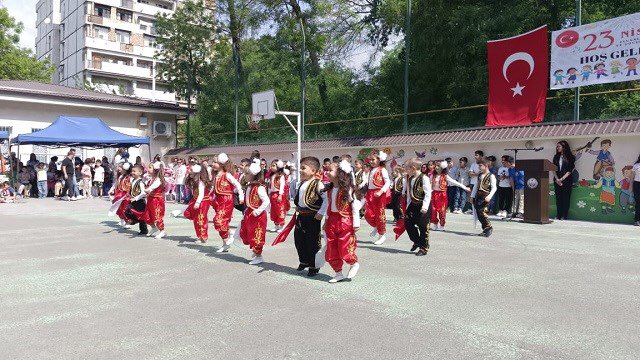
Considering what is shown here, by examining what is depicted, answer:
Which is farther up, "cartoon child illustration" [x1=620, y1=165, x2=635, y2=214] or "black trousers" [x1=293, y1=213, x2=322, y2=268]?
"cartoon child illustration" [x1=620, y1=165, x2=635, y2=214]

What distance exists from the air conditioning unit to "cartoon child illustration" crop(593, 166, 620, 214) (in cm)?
2405

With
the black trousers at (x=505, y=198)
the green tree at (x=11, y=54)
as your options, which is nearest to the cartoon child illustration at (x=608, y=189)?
the black trousers at (x=505, y=198)

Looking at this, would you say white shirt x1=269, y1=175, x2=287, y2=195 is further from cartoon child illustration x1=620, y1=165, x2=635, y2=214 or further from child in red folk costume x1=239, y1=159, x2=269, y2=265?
cartoon child illustration x1=620, y1=165, x2=635, y2=214

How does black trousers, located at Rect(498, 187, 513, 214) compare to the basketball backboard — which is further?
the basketball backboard

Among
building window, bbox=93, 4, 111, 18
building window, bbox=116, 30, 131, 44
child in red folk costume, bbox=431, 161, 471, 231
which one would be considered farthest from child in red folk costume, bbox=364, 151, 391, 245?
building window, bbox=93, 4, 111, 18

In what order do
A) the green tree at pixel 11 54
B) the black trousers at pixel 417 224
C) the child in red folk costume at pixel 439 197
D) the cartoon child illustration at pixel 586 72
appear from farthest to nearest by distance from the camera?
the green tree at pixel 11 54, the cartoon child illustration at pixel 586 72, the child in red folk costume at pixel 439 197, the black trousers at pixel 417 224

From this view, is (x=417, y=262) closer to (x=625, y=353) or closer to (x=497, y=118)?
(x=625, y=353)

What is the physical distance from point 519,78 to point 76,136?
17639mm

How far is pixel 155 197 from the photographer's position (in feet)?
34.0

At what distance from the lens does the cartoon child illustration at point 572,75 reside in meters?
14.6

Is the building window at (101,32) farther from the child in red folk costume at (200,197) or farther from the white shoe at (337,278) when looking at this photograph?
the white shoe at (337,278)

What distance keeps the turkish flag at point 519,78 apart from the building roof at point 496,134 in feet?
2.21

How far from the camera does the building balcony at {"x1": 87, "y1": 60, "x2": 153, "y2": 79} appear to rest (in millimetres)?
55344

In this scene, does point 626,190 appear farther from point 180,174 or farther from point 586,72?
point 180,174
